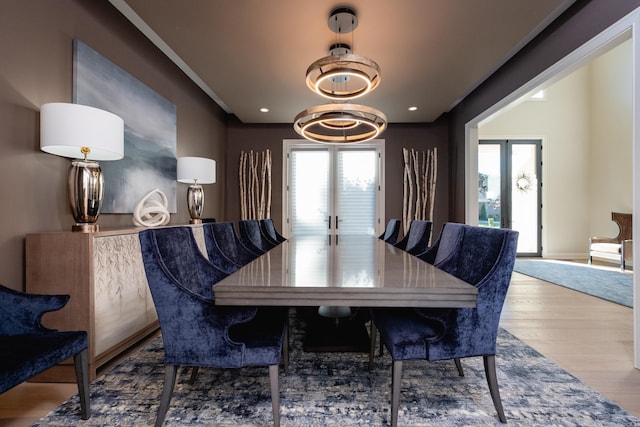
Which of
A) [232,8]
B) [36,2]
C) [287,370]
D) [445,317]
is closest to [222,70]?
[232,8]

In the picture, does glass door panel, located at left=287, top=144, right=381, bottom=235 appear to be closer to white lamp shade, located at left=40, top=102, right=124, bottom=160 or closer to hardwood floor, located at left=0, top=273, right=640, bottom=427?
hardwood floor, located at left=0, top=273, right=640, bottom=427

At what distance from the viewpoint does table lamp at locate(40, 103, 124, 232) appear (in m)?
1.79

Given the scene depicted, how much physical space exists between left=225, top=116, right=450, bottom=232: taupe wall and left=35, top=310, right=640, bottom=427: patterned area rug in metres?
3.79

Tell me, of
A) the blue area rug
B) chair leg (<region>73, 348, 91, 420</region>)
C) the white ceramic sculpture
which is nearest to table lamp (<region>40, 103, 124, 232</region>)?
the white ceramic sculpture

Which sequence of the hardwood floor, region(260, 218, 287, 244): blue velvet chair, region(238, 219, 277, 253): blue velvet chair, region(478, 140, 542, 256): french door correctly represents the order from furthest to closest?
region(478, 140, 542, 256): french door
region(260, 218, 287, 244): blue velvet chair
region(238, 219, 277, 253): blue velvet chair
the hardwood floor

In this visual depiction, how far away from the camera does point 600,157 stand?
6457 mm

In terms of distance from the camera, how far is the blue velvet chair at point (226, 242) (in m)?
2.06

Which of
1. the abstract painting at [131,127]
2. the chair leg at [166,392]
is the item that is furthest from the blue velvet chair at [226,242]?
the abstract painting at [131,127]

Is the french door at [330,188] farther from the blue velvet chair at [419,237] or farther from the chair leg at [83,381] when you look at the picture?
the chair leg at [83,381]

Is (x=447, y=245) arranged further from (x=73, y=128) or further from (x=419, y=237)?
(x=73, y=128)

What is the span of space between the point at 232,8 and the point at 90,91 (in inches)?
50.5

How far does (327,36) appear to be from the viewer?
285 cm

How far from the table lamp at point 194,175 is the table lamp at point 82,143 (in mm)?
1398

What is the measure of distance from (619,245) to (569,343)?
4329mm
